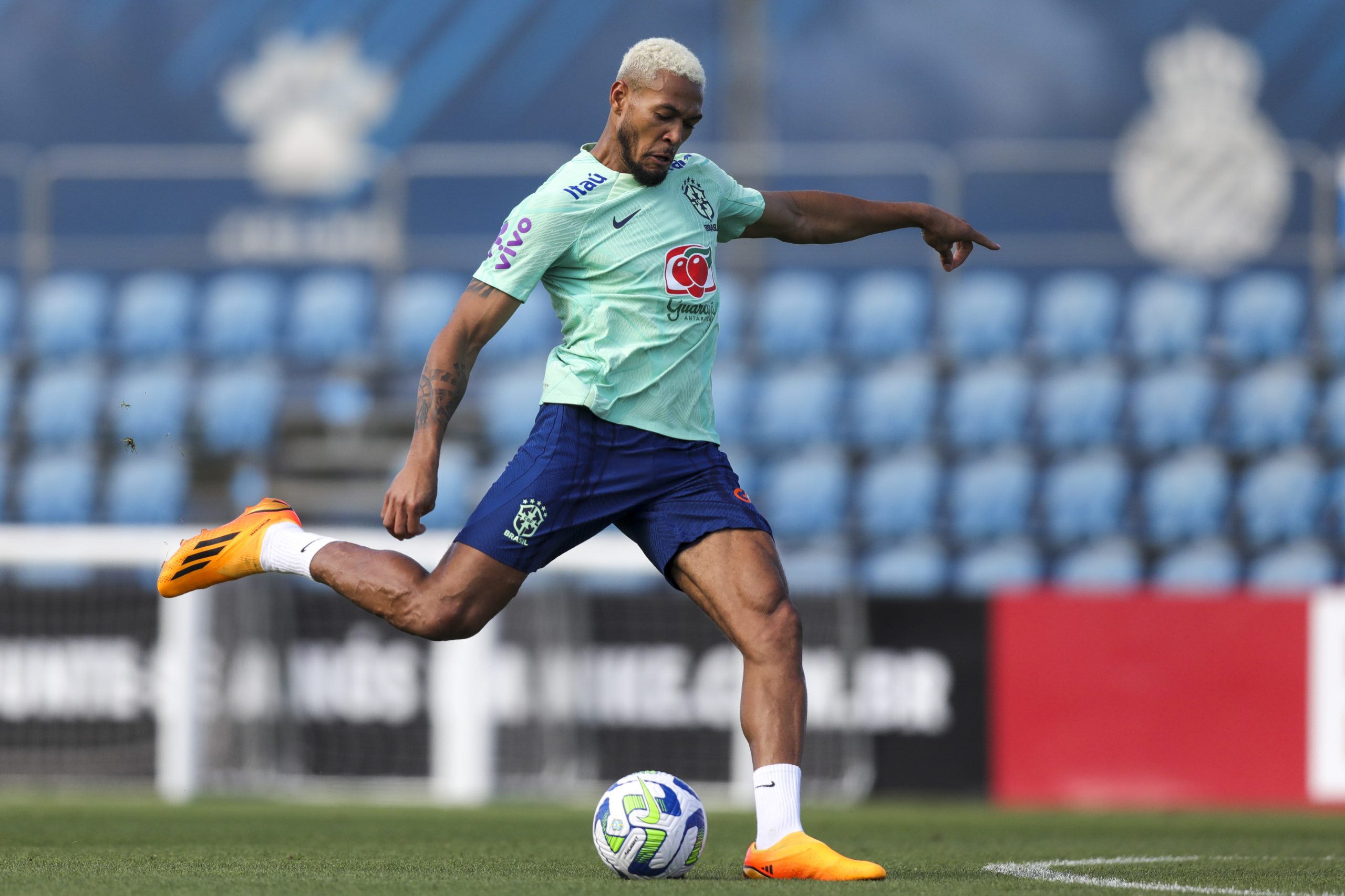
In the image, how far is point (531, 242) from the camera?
4.58 meters

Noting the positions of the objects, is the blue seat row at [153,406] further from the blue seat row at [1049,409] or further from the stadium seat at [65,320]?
the blue seat row at [1049,409]

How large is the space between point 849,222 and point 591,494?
3.86ft

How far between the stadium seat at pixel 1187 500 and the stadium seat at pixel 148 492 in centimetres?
621

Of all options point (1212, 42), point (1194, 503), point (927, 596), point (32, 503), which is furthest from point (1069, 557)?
point (32, 503)

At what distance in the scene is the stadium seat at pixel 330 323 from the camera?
42.6 ft

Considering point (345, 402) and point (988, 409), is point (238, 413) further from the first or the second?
point (988, 409)

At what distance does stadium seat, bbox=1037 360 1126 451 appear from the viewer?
469 inches

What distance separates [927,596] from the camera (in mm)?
9234

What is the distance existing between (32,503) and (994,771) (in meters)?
6.63

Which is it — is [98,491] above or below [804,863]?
above

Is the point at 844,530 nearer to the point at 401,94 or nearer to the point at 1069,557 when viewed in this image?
the point at 1069,557

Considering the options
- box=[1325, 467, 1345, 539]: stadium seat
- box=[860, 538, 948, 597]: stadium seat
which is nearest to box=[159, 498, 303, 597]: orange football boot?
box=[860, 538, 948, 597]: stadium seat

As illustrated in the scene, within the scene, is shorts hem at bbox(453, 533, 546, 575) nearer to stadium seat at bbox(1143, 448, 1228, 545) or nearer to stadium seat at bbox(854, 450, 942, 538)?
stadium seat at bbox(854, 450, 942, 538)

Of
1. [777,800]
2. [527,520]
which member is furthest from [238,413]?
[777,800]
